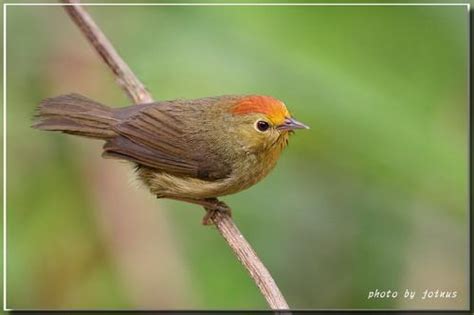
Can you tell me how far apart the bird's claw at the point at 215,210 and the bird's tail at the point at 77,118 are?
0.56 meters

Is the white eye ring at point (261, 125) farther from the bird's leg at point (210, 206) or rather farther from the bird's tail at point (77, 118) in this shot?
the bird's tail at point (77, 118)

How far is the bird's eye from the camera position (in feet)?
9.24

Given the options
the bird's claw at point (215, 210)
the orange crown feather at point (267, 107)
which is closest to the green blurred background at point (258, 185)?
the bird's claw at point (215, 210)

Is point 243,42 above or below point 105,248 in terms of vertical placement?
above

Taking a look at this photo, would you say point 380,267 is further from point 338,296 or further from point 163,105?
point 163,105

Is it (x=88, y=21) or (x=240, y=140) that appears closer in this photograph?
(x=240, y=140)

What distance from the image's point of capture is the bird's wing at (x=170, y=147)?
2930 mm

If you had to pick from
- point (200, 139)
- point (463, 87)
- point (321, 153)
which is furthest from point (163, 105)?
point (463, 87)

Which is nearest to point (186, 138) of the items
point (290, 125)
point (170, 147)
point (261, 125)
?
point (170, 147)

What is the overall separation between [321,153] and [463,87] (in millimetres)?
809

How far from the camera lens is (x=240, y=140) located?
291 cm

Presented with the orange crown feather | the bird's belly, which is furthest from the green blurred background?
the orange crown feather

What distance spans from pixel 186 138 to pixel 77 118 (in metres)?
0.50

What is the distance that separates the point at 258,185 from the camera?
316 cm
